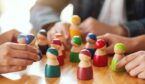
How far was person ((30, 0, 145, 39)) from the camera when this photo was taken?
1291 millimetres

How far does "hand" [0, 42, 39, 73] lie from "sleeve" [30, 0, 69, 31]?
437 millimetres

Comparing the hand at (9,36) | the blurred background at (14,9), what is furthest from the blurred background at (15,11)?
the hand at (9,36)

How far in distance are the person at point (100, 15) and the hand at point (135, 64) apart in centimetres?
35

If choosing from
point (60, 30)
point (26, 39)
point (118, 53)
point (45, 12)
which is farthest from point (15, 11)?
point (118, 53)

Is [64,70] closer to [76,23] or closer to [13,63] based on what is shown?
[13,63]

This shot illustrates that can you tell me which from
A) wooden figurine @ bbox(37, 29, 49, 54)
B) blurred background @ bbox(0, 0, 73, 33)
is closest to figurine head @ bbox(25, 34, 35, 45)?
wooden figurine @ bbox(37, 29, 49, 54)

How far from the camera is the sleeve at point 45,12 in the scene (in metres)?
1.38

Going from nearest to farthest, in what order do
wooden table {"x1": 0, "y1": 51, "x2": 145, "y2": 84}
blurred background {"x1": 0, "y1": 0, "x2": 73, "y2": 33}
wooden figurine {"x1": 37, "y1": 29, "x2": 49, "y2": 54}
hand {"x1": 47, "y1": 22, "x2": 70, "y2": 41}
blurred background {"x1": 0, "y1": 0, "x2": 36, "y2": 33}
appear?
1. wooden table {"x1": 0, "y1": 51, "x2": 145, "y2": 84}
2. wooden figurine {"x1": 37, "y1": 29, "x2": 49, "y2": 54}
3. hand {"x1": 47, "y1": 22, "x2": 70, "y2": 41}
4. blurred background {"x1": 0, "y1": 0, "x2": 73, "y2": 33}
5. blurred background {"x1": 0, "y1": 0, "x2": 36, "y2": 33}

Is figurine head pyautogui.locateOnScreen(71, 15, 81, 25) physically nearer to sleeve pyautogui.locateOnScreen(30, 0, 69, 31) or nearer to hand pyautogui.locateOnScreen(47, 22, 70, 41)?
hand pyautogui.locateOnScreen(47, 22, 70, 41)

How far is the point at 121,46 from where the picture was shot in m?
0.93

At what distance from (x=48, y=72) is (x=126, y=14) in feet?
2.51

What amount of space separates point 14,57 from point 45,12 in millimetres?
585

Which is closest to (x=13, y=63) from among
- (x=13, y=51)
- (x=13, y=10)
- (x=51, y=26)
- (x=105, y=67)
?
(x=13, y=51)

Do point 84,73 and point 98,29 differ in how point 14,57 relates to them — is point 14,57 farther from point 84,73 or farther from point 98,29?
point 98,29
